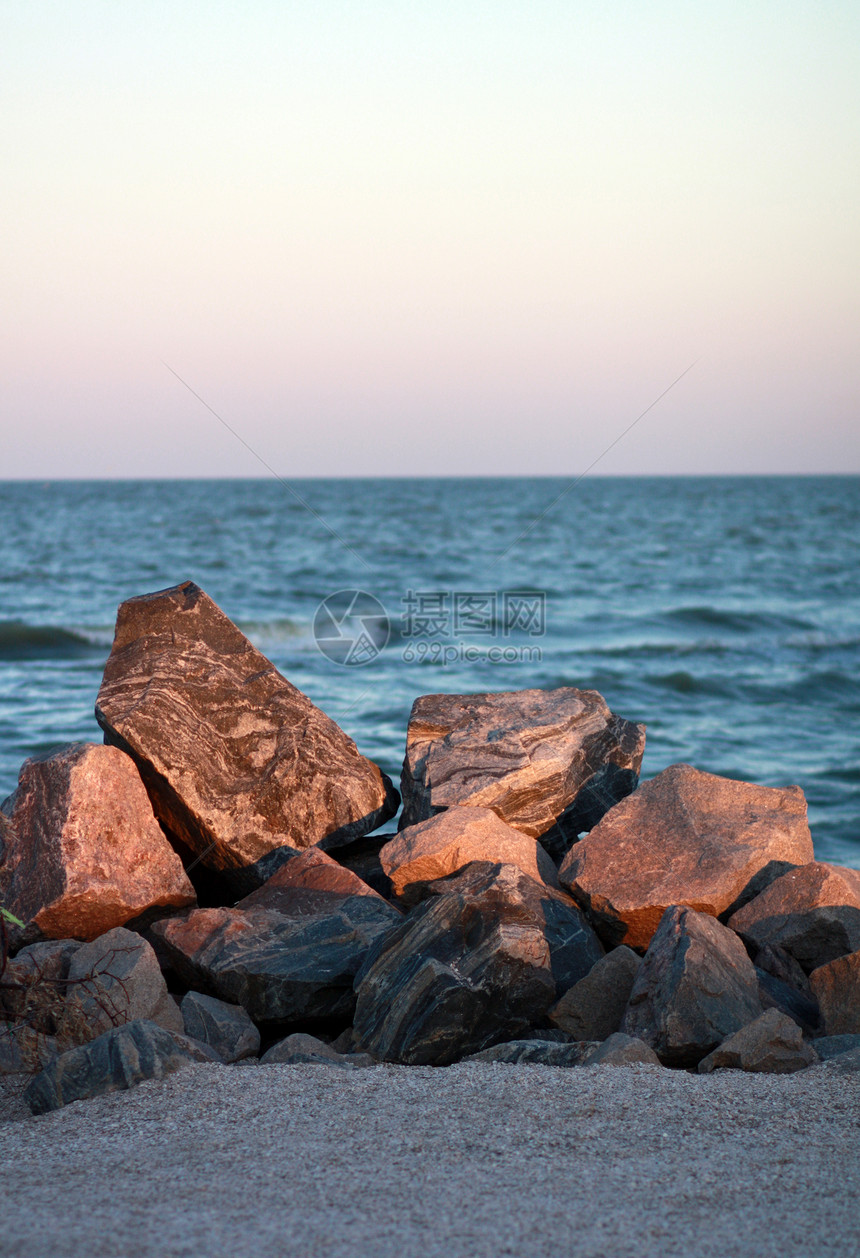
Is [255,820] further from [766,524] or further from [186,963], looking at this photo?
[766,524]

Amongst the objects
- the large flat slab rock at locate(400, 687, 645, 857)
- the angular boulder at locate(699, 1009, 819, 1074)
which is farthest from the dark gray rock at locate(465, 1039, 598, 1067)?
the large flat slab rock at locate(400, 687, 645, 857)

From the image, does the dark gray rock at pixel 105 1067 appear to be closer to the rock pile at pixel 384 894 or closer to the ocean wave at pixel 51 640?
the rock pile at pixel 384 894

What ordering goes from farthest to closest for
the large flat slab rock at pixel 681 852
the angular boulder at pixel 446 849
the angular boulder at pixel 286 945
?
the angular boulder at pixel 446 849
the large flat slab rock at pixel 681 852
the angular boulder at pixel 286 945

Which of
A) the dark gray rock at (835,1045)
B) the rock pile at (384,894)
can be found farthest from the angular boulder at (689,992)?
the dark gray rock at (835,1045)

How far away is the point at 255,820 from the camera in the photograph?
5.04 meters

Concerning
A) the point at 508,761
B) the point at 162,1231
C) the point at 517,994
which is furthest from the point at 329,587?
the point at 162,1231

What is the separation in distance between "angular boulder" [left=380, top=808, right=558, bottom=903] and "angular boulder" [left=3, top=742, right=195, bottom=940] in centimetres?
101

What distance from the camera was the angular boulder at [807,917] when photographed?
13.8ft

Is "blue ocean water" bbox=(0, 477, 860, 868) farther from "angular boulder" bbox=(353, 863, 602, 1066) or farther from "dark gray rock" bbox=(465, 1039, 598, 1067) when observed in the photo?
"dark gray rock" bbox=(465, 1039, 598, 1067)

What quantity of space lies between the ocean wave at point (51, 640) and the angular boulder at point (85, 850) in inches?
477

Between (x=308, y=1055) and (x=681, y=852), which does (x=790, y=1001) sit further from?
(x=308, y=1055)

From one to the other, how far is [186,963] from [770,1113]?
2360mm

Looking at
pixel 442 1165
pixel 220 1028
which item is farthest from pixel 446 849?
pixel 442 1165

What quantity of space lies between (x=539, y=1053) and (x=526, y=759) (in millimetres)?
2049
